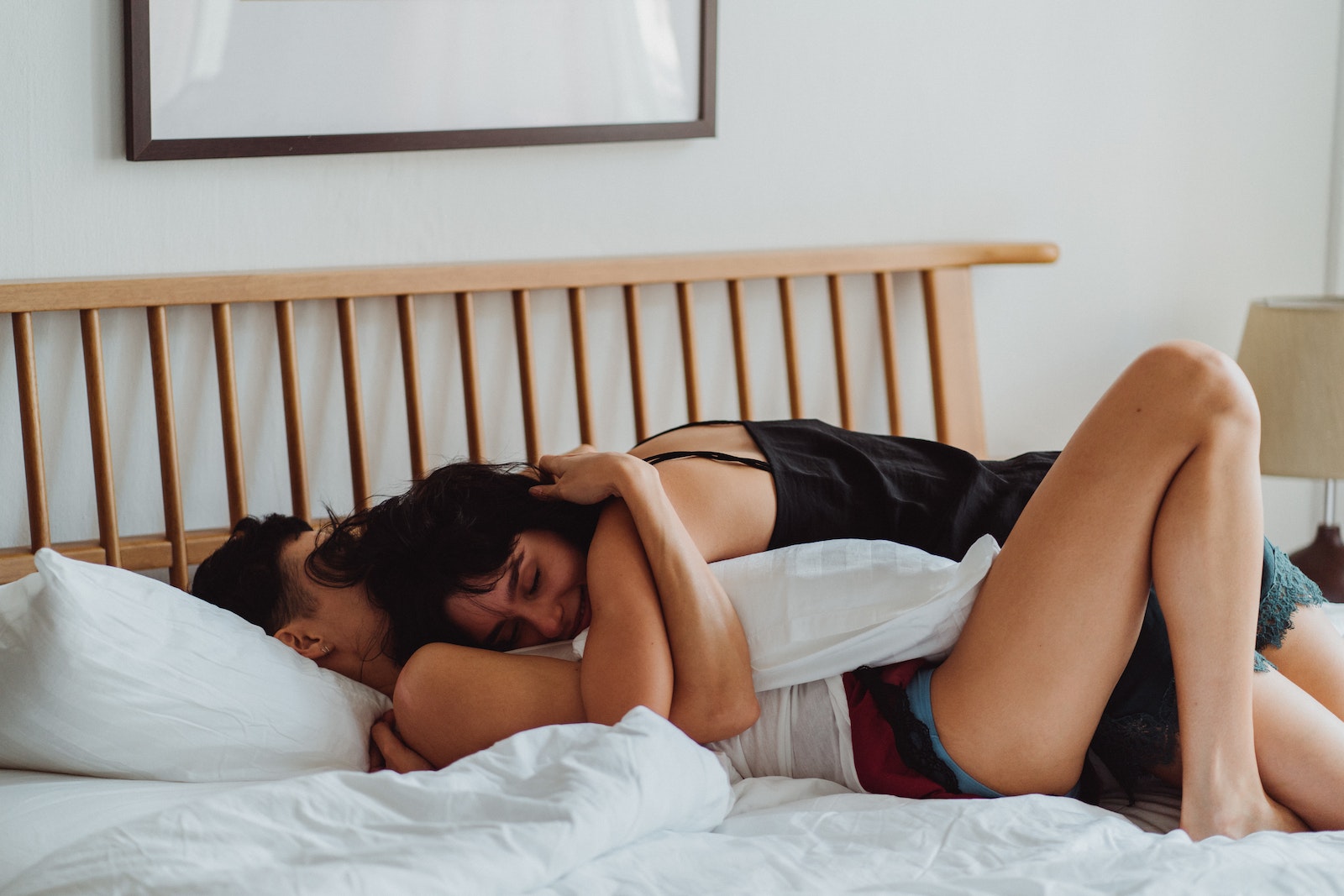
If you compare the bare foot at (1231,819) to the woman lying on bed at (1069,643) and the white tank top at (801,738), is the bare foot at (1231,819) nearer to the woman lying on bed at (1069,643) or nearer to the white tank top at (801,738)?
the woman lying on bed at (1069,643)

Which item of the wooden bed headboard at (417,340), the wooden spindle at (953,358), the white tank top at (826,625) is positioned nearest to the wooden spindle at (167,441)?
the wooden bed headboard at (417,340)

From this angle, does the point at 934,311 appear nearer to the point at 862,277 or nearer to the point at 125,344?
the point at 862,277

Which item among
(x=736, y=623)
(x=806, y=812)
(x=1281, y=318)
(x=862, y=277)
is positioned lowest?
(x=806, y=812)

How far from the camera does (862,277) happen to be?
2.06m

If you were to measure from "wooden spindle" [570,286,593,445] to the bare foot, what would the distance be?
101 centimetres

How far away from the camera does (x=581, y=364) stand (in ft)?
6.01

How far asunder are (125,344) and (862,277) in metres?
1.16

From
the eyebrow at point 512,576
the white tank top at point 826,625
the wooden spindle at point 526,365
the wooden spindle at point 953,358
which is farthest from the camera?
the wooden spindle at point 953,358

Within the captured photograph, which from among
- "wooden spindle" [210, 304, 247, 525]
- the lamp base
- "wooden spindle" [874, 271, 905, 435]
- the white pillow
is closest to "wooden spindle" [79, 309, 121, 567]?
"wooden spindle" [210, 304, 247, 525]

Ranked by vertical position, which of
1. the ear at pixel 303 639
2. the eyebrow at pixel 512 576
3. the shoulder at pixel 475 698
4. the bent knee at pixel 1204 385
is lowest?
the shoulder at pixel 475 698

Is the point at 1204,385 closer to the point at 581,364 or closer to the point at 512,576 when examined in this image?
the point at 512,576

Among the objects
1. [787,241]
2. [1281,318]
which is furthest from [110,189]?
[1281,318]

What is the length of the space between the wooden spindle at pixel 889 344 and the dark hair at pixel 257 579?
102 cm

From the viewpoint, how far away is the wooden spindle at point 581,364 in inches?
71.7
